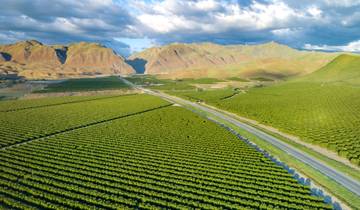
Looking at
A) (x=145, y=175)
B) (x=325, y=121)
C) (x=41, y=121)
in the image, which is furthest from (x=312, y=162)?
(x=41, y=121)

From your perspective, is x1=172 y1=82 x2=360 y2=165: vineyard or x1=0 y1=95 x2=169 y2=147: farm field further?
x1=0 y1=95 x2=169 y2=147: farm field

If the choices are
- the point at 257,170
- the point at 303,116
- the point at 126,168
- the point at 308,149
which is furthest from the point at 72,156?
the point at 303,116

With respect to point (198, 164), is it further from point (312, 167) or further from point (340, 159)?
point (340, 159)

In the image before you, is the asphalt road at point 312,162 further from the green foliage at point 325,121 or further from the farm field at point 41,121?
the farm field at point 41,121

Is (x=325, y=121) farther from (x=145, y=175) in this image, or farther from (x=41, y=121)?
(x=41, y=121)

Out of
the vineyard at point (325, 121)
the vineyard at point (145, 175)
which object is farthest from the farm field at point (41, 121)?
the vineyard at point (325, 121)

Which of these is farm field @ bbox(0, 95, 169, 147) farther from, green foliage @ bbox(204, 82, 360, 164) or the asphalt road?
green foliage @ bbox(204, 82, 360, 164)

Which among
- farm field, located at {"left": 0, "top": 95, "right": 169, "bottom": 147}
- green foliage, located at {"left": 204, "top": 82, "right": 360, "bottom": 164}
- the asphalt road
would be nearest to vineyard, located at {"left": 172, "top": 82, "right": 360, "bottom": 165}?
green foliage, located at {"left": 204, "top": 82, "right": 360, "bottom": 164}

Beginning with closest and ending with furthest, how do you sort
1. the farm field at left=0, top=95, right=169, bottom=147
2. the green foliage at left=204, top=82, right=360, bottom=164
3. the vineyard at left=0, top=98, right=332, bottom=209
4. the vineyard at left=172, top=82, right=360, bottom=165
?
1. the vineyard at left=0, top=98, right=332, bottom=209
2. the vineyard at left=172, top=82, right=360, bottom=165
3. the green foliage at left=204, top=82, right=360, bottom=164
4. the farm field at left=0, top=95, right=169, bottom=147
